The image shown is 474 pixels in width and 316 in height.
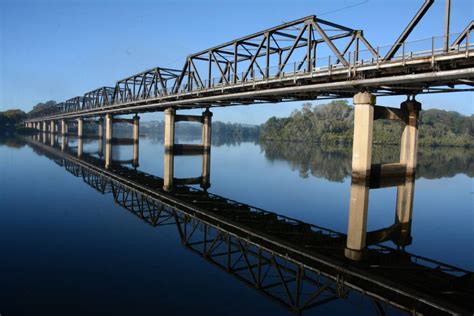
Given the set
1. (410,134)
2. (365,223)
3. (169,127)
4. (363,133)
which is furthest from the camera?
(169,127)

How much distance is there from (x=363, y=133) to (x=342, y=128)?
10936 cm

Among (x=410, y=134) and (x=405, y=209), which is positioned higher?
(x=410, y=134)

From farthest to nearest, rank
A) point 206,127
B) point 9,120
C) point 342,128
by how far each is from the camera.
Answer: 1. point 9,120
2. point 342,128
3. point 206,127

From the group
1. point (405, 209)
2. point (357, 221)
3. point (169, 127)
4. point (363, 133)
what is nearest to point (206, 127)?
point (169, 127)

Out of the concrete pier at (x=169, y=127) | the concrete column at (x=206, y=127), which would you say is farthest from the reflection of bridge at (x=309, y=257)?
the concrete column at (x=206, y=127)

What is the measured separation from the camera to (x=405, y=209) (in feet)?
70.3

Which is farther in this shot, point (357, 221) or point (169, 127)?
point (169, 127)

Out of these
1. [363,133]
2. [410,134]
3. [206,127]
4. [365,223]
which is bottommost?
[365,223]

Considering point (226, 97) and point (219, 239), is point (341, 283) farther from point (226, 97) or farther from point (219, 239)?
point (226, 97)

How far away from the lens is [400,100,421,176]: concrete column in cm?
3083

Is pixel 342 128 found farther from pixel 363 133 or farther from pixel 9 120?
pixel 9 120

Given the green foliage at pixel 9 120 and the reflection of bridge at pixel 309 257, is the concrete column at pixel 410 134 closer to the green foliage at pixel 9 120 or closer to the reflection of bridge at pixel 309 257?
the reflection of bridge at pixel 309 257

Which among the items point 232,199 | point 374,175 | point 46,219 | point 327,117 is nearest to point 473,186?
point 374,175

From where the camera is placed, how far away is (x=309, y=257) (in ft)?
40.1
